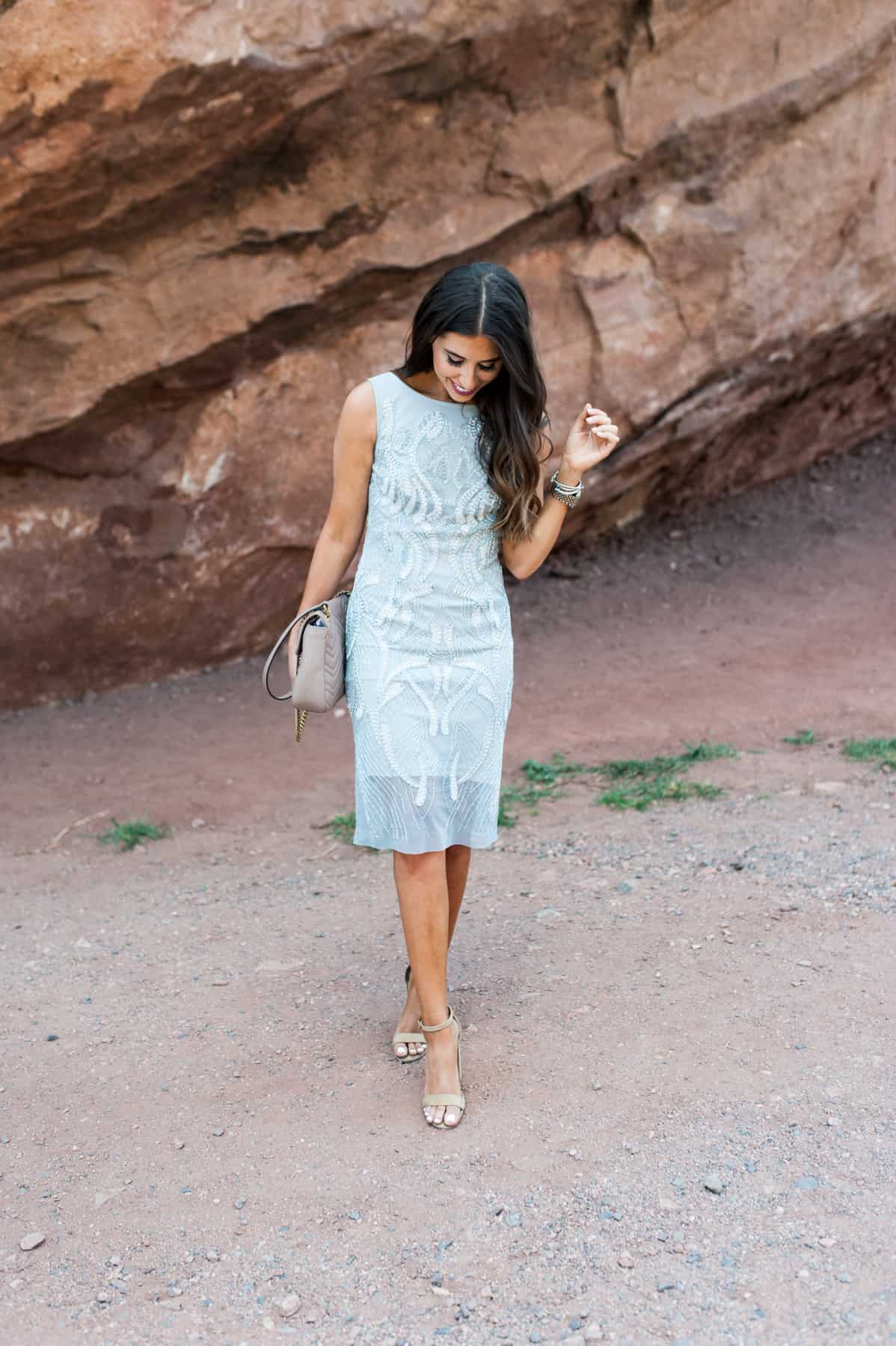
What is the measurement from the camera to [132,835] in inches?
175

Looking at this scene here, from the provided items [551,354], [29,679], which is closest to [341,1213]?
[29,679]

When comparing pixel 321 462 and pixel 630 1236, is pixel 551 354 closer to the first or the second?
pixel 321 462

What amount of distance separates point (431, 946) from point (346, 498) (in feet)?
3.09

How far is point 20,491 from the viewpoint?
17.4 feet

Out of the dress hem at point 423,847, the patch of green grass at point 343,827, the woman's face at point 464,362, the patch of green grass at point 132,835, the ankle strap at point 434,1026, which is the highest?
the woman's face at point 464,362

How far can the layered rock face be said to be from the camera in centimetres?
459

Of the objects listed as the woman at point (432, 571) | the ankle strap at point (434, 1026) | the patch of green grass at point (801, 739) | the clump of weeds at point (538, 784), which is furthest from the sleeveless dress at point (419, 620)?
the patch of green grass at point (801, 739)

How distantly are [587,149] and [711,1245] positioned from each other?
4583 millimetres

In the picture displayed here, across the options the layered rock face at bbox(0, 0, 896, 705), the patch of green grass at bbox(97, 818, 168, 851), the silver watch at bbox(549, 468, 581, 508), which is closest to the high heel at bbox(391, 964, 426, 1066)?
the silver watch at bbox(549, 468, 581, 508)

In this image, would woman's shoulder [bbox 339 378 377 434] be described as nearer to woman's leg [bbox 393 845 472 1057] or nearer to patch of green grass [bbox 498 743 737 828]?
woman's leg [bbox 393 845 472 1057]

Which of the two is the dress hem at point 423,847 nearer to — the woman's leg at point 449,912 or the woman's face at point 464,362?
the woman's leg at point 449,912

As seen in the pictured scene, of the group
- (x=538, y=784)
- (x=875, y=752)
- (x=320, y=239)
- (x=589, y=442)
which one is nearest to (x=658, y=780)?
(x=538, y=784)

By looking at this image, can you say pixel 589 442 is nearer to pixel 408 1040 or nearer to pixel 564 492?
pixel 564 492

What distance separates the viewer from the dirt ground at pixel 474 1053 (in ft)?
7.46
